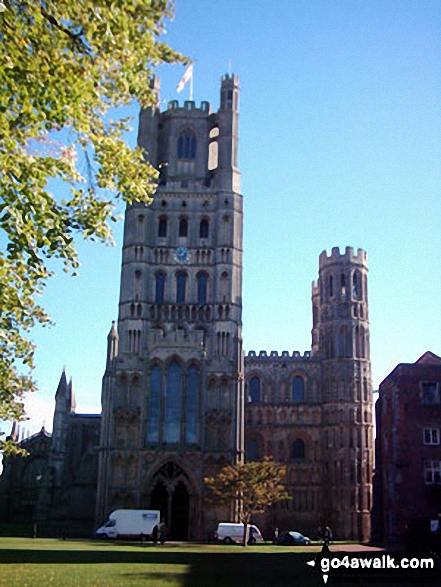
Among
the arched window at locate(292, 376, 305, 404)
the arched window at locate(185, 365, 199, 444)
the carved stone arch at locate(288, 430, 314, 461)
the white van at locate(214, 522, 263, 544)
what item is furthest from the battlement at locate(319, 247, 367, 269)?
the white van at locate(214, 522, 263, 544)

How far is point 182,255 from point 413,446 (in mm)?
27568

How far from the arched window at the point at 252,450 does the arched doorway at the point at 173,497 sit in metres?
16.8

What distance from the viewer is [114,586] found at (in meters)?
19.5

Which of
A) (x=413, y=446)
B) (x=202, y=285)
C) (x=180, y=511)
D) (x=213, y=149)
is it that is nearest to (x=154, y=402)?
(x=180, y=511)

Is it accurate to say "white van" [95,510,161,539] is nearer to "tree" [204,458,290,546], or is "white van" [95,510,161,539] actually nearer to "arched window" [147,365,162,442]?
"tree" [204,458,290,546]

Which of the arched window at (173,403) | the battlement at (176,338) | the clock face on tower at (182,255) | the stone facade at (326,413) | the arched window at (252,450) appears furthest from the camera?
the arched window at (252,450)

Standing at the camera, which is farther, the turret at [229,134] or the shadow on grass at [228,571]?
the turret at [229,134]

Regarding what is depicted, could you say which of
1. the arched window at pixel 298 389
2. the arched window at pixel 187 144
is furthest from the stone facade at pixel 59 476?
the arched window at pixel 187 144

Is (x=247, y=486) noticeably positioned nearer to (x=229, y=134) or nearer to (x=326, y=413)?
(x=326, y=413)

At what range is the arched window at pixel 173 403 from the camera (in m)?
63.1

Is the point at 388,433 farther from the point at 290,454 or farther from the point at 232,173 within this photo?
the point at 232,173

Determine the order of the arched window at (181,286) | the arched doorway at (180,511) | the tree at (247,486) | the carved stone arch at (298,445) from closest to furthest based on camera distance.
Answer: the tree at (247,486), the arched doorway at (180,511), the arched window at (181,286), the carved stone arch at (298,445)

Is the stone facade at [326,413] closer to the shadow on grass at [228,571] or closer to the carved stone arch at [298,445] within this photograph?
the carved stone arch at [298,445]

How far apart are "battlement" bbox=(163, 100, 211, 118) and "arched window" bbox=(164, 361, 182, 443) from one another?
25779mm
